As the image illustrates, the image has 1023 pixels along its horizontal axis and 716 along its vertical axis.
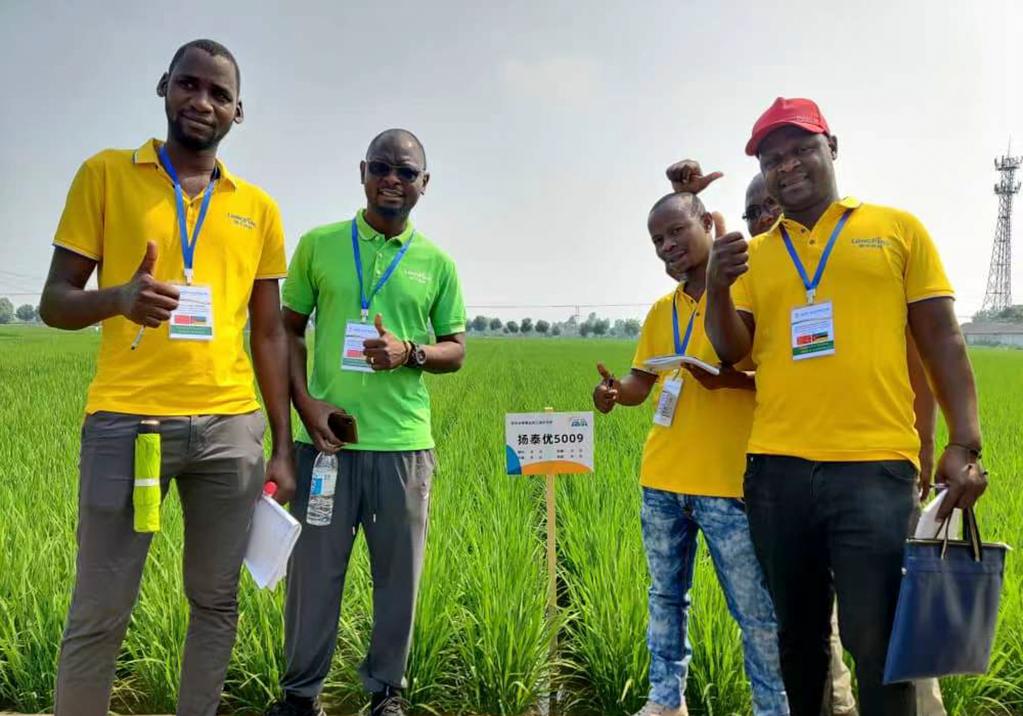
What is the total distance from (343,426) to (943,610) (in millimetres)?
1698

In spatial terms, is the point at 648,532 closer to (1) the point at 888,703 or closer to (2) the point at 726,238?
(1) the point at 888,703

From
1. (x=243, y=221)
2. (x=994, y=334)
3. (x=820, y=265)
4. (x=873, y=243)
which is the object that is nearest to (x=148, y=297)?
(x=243, y=221)

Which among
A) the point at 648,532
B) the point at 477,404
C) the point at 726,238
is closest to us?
the point at 726,238

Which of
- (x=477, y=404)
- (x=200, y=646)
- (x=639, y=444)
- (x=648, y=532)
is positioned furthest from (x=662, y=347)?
(x=477, y=404)

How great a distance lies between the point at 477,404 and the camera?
1027 cm

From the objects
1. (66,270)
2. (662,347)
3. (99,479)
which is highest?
(66,270)

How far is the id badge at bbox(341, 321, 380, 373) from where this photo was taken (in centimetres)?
222

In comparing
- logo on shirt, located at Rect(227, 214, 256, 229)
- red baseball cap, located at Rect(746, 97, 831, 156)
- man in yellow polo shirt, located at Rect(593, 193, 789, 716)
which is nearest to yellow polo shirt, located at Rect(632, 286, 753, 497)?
man in yellow polo shirt, located at Rect(593, 193, 789, 716)

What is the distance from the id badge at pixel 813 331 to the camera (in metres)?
1.65

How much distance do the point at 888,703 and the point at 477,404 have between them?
8.80m

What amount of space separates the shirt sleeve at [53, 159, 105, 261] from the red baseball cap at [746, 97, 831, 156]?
1721mm

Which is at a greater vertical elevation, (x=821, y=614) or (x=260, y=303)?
(x=260, y=303)

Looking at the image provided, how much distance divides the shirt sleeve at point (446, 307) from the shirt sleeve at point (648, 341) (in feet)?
2.15

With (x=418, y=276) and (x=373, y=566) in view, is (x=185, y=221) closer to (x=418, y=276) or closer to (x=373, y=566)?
(x=418, y=276)
